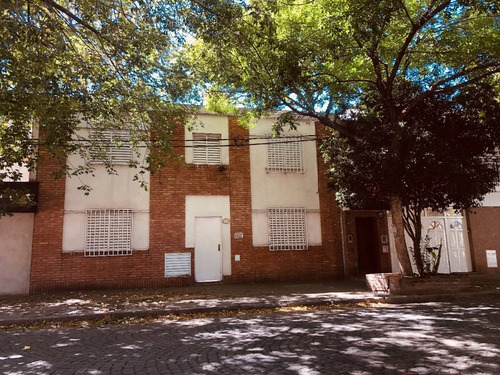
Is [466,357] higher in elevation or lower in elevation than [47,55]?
lower

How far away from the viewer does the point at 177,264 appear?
12883mm

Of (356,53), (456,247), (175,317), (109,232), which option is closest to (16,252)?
(109,232)

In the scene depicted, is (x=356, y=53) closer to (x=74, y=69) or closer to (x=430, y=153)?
(x=430, y=153)

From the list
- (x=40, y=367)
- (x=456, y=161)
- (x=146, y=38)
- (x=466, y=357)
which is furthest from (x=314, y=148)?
(x=40, y=367)

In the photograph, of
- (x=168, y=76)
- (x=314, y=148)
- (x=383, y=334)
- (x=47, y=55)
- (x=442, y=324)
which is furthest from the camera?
Result: (x=314, y=148)

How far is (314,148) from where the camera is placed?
48.2 feet

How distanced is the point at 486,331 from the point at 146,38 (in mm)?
8074

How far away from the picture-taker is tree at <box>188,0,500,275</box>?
8125 mm

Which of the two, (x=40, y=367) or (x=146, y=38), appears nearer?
(x=40, y=367)

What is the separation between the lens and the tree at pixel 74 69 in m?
6.93

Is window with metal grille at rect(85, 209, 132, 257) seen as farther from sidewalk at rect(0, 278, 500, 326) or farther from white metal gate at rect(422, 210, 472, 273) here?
white metal gate at rect(422, 210, 472, 273)

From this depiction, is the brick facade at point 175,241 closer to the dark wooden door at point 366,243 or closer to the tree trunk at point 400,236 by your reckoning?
the dark wooden door at point 366,243

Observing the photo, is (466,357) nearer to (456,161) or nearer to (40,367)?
(40,367)

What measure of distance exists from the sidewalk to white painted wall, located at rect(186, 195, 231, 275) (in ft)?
3.87
